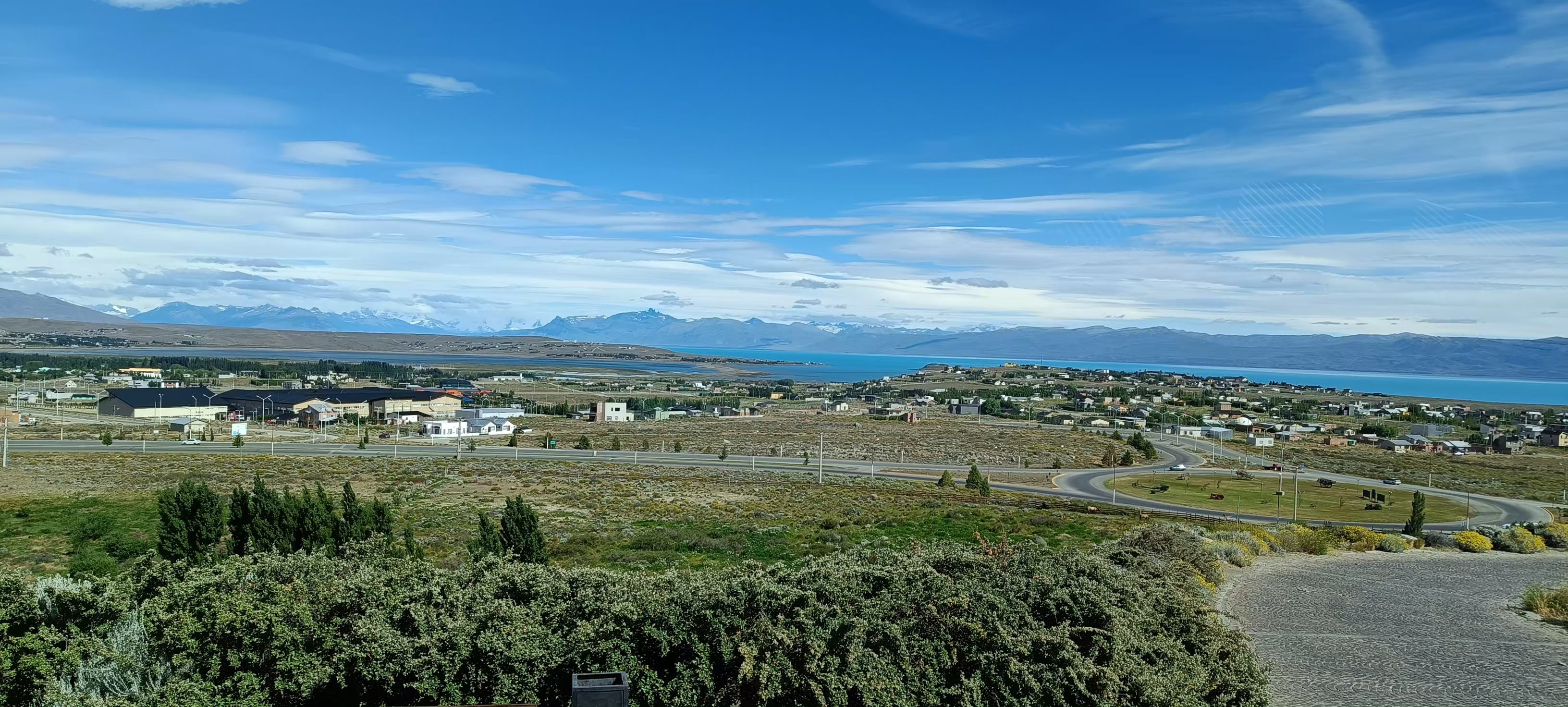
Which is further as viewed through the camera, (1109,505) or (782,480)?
(782,480)

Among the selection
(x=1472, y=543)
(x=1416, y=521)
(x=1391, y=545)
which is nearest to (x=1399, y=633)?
(x=1391, y=545)

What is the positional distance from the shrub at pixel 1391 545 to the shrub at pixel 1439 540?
161 cm

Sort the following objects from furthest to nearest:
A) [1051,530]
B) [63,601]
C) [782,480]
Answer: [782,480] → [1051,530] → [63,601]

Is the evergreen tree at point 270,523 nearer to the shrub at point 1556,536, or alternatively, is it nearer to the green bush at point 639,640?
the green bush at point 639,640

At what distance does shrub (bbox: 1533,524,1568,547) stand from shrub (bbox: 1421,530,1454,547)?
Result: 2.43 m

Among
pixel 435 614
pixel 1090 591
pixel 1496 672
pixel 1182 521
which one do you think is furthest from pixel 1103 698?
pixel 1182 521

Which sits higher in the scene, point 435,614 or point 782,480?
point 435,614

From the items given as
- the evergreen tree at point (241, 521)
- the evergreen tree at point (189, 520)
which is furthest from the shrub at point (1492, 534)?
the evergreen tree at point (189, 520)

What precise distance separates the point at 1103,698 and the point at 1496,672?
29.9 feet

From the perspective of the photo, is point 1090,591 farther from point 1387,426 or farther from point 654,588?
point 1387,426

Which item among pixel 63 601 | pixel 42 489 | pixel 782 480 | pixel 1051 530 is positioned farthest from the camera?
pixel 782 480

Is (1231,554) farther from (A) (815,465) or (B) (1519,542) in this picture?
(A) (815,465)

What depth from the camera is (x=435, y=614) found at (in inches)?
333

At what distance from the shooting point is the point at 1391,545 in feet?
83.8
